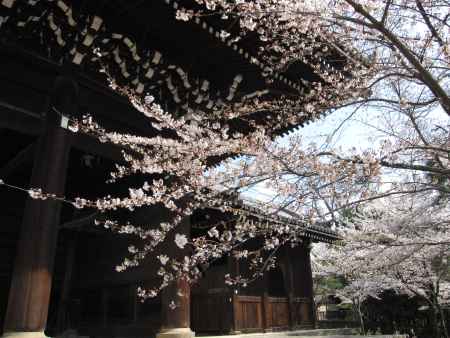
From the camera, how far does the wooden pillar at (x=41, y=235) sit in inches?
148

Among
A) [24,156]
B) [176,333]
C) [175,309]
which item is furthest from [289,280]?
[24,156]

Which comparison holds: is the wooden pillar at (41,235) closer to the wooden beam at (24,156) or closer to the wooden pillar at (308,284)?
the wooden beam at (24,156)

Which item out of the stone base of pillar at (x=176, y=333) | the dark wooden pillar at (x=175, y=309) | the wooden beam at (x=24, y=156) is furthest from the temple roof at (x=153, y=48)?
the stone base of pillar at (x=176, y=333)

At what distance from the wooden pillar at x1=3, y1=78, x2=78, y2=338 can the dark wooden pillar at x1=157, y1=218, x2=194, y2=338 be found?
5.71 ft

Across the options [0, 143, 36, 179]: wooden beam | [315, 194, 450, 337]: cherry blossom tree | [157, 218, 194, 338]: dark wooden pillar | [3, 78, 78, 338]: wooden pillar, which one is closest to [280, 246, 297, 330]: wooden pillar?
[315, 194, 450, 337]: cherry blossom tree

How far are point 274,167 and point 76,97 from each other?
2672mm

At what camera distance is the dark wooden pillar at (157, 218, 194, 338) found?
5.16 m

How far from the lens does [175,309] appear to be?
531 cm

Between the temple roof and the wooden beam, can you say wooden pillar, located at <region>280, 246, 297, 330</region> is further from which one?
the wooden beam

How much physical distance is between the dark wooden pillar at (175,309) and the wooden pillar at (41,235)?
174 centimetres

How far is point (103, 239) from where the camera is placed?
804 cm

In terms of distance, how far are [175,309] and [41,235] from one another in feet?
7.20

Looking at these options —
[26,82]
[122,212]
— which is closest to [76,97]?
[26,82]

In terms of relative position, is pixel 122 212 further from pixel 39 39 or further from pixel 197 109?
pixel 39 39
